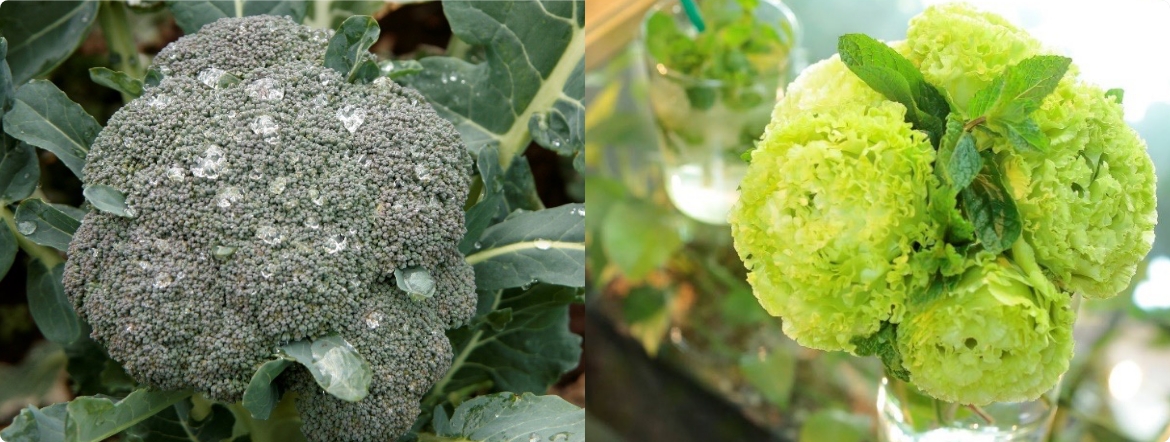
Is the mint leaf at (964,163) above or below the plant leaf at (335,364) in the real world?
above

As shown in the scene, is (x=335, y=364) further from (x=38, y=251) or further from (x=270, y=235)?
(x=38, y=251)

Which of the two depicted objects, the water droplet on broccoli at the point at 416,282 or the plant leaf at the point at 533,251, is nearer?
the water droplet on broccoli at the point at 416,282

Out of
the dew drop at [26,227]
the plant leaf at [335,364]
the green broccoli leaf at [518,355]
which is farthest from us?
the green broccoli leaf at [518,355]

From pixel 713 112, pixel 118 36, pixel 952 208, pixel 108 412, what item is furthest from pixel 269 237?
pixel 713 112

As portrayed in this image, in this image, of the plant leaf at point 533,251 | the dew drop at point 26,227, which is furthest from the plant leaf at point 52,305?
the plant leaf at point 533,251

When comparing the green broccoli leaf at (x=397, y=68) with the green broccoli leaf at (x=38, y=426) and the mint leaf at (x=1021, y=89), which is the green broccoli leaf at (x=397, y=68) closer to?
the green broccoli leaf at (x=38, y=426)

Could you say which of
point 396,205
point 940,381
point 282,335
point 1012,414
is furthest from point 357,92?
point 1012,414
